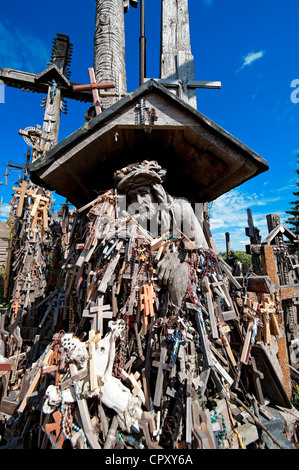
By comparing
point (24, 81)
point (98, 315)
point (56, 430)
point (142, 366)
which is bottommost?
point (56, 430)

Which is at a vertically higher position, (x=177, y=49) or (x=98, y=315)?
(x=177, y=49)

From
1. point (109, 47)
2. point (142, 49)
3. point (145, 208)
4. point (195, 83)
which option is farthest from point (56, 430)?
point (142, 49)

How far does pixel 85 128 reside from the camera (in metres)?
3.39

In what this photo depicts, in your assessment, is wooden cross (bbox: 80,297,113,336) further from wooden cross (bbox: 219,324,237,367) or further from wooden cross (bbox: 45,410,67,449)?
wooden cross (bbox: 219,324,237,367)

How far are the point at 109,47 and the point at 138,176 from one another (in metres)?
4.75

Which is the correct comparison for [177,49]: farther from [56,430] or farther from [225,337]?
[56,430]

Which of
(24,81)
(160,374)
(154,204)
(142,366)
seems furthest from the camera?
(24,81)

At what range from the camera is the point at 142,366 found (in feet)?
9.12

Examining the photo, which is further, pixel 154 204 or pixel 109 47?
pixel 109 47

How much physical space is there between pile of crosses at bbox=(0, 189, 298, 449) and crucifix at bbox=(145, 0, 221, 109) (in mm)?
3638

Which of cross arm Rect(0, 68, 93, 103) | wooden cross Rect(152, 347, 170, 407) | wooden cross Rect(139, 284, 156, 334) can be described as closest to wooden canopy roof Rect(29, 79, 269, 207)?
wooden cross Rect(139, 284, 156, 334)

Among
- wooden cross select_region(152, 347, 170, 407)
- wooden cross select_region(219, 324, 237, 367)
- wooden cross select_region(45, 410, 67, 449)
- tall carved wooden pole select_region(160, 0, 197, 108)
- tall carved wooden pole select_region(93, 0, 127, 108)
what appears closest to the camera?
wooden cross select_region(45, 410, 67, 449)

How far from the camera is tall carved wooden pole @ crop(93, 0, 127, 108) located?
5859mm

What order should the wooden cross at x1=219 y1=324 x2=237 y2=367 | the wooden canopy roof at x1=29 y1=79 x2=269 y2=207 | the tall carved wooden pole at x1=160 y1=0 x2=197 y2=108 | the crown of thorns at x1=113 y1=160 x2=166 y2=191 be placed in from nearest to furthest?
the wooden cross at x1=219 y1=324 x2=237 y2=367 → the wooden canopy roof at x1=29 y1=79 x2=269 y2=207 → the crown of thorns at x1=113 y1=160 x2=166 y2=191 → the tall carved wooden pole at x1=160 y1=0 x2=197 y2=108
